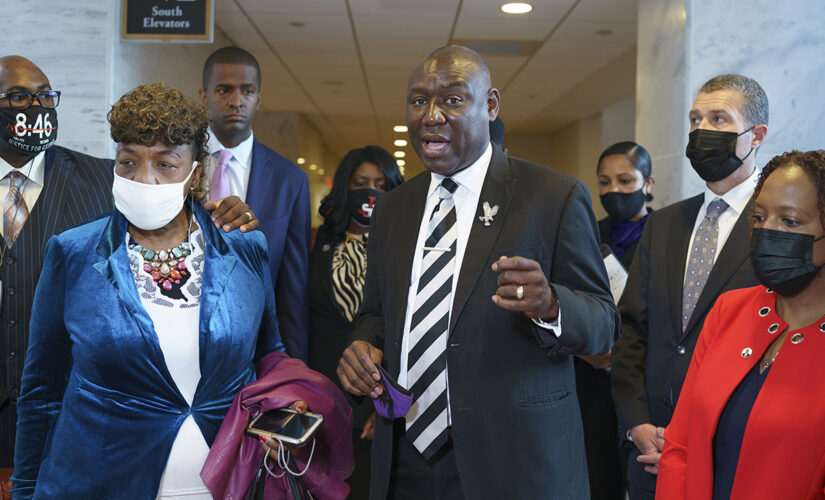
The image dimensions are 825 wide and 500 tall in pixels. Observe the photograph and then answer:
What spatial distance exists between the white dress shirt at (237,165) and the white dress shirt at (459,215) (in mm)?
1383

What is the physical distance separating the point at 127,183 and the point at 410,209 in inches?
31.6

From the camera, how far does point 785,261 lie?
180 centimetres

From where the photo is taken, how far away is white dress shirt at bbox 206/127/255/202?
3.47m

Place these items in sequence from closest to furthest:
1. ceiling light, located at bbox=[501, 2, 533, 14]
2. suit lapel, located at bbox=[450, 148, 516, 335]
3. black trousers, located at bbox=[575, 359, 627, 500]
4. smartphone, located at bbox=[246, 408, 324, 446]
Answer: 1. smartphone, located at bbox=[246, 408, 324, 446]
2. suit lapel, located at bbox=[450, 148, 516, 335]
3. black trousers, located at bbox=[575, 359, 627, 500]
4. ceiling light, located at bbox=[501, 2, 533, 14]

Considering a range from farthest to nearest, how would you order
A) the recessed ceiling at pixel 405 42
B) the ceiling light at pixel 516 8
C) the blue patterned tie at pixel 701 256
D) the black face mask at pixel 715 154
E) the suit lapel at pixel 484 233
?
the recessed ceiling at pixel 405 42 → the ceiling light at pixel 516 8 → the black face mask at pixel 715 154 → the blue patterned tie at pixel 701 256 → the suit lapel at pixel 484 233

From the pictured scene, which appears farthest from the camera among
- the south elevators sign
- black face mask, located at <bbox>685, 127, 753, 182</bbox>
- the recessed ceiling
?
the recessed ceiling

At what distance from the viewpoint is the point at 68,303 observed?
208cm

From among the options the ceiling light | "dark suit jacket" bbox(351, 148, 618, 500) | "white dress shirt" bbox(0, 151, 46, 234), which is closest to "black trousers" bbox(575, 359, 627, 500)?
"dark suit jacket" bbox(351, 148, 618, 500)

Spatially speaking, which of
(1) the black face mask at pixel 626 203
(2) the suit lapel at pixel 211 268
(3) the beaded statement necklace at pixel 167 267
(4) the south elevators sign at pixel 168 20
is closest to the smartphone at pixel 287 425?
(2) the suit lapel at pixel 211 268

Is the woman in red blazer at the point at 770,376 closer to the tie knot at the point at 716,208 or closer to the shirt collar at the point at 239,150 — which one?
the tie knot at the point at 716,208

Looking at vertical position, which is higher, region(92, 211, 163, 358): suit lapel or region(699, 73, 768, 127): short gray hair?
region(699, 73, 768, 127): short gray hair

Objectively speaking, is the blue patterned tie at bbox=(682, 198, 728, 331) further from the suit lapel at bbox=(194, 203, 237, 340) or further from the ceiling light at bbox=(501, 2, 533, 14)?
the ceiling light at bbox=(501, 2, 533, 14)

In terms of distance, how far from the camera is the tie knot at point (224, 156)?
3480 millimetres

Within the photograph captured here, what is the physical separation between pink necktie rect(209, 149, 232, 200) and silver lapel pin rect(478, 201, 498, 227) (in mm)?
1584
